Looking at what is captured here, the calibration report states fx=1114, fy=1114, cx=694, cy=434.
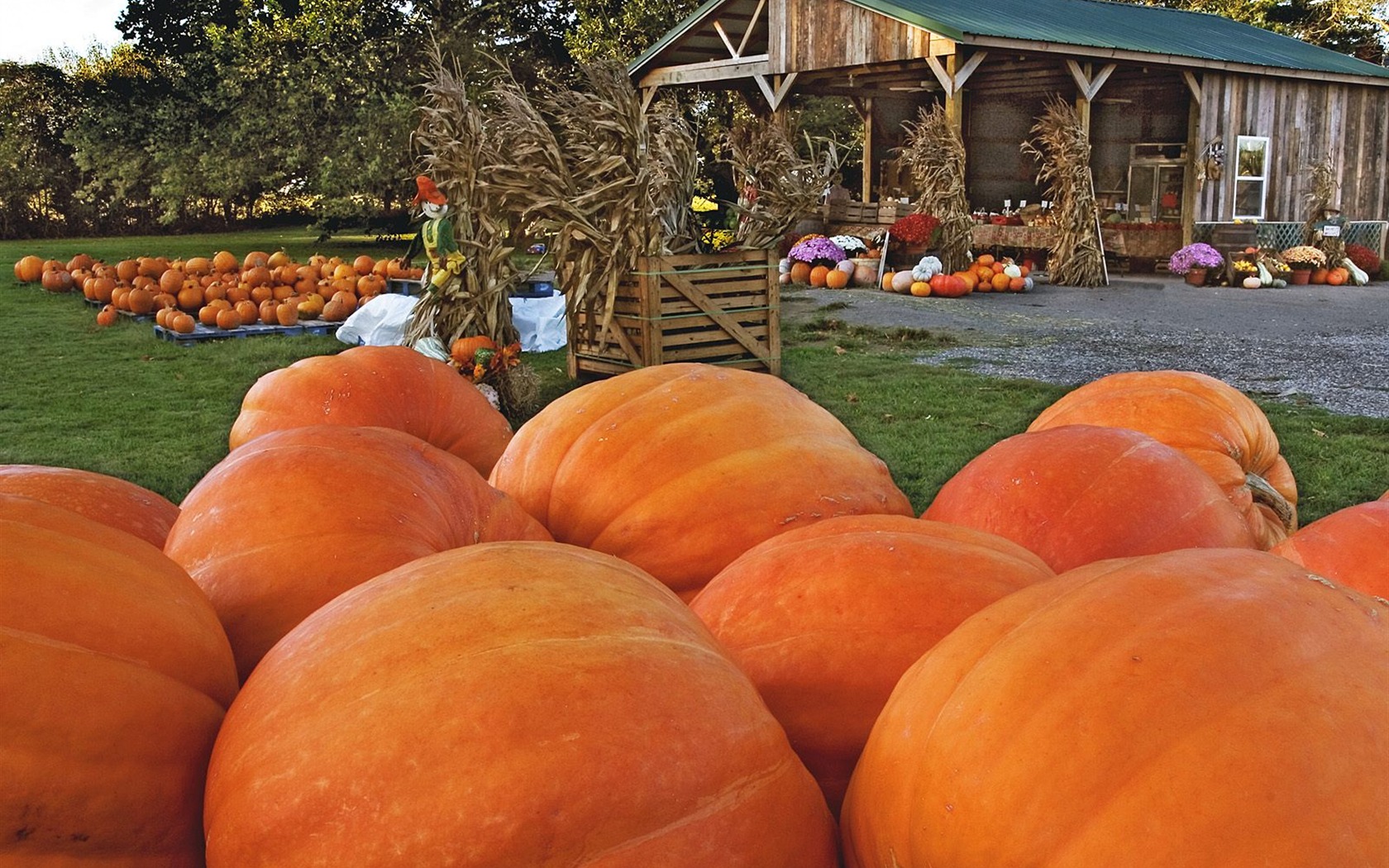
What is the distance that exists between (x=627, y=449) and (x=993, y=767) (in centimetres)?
121

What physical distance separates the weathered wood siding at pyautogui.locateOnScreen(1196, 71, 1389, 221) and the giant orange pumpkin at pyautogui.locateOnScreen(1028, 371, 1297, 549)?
1845cm

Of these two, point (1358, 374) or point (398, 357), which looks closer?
point (398, 357)

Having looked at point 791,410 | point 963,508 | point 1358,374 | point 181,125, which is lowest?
point 1358,374

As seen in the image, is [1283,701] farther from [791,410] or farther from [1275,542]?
[1275,542]

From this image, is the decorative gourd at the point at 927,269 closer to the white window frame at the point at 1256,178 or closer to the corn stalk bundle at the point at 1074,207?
the corn stalk bundle at the point at 1074,207

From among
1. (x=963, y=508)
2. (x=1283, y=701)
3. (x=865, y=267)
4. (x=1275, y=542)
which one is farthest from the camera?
(x=865, y=267)

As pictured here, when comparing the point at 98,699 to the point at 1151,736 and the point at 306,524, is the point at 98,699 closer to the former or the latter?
the point at 306,524

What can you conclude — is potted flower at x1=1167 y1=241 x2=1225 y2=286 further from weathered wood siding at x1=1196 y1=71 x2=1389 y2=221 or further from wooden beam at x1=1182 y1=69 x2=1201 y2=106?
wooden beam at x1=1182 y1=69 x2=1201 y2=106

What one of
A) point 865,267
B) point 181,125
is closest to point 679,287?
point 865,267

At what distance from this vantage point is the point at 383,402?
2.87m

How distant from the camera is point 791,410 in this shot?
219 centimetres

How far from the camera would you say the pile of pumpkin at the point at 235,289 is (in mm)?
12016

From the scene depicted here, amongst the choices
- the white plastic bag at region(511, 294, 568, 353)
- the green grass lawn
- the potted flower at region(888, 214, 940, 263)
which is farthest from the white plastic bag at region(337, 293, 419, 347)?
the potted flower at region(888, 214, 940, 263)

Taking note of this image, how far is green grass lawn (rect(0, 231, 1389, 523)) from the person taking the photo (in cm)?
Answer: 588
